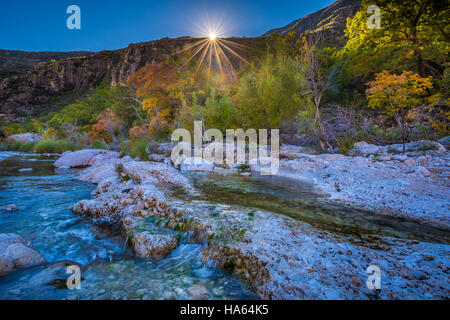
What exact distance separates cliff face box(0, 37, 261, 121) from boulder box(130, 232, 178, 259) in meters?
55.8

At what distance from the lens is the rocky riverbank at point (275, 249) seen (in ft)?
5.26

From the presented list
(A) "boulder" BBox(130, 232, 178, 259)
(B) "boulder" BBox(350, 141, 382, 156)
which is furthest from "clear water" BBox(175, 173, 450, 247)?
(B) "boulder" BBox(350, 141, 382, 156)

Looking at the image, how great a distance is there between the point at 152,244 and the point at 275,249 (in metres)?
1.53

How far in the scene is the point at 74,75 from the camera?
61562mm

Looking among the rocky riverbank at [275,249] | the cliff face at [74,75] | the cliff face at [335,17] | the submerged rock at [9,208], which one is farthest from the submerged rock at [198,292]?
the cliff face at [74,75]

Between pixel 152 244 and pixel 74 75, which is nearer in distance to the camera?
pixel 152 244

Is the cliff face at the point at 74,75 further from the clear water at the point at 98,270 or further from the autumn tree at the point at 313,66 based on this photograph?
the clear water at the point at 98,270

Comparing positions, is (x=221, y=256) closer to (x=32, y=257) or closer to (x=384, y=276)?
(x=384, y=276)

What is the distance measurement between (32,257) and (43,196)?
3485mm

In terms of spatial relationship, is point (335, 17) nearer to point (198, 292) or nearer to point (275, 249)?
point (275, 249)

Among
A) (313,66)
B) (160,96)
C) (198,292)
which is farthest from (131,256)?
(160,96)

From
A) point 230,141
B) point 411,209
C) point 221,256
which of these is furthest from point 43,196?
point 230,141

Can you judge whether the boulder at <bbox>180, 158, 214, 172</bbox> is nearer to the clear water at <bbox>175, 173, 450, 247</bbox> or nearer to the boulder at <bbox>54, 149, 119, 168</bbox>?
the clear water at <bbox>175, 173, 450, 247</bbox>

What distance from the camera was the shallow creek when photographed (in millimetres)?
1796
